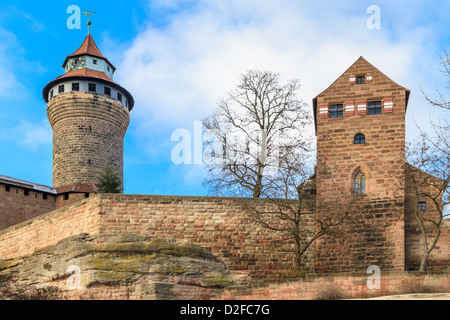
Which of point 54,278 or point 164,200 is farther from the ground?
point 164,200

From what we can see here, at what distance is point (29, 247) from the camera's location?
32.0 m

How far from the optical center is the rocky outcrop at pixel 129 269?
26172mm

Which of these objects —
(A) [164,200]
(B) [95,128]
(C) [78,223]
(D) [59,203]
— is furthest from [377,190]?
(B) [95,128]

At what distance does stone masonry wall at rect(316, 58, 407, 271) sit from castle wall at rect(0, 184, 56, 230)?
64.5 ft

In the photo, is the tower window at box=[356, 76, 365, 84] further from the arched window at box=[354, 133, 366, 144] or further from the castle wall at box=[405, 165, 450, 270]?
the castle wall at box=[405, 165, 450, 270]

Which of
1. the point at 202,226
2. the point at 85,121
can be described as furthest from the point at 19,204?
the point at 202,226

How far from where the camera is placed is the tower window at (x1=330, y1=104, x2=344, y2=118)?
1168 inches

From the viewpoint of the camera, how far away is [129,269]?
26.6 metres

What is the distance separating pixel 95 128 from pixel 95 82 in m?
3.61

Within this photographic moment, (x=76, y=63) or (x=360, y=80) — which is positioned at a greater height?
(x=76, y=63)

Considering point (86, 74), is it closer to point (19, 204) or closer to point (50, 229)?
point (19, 204)

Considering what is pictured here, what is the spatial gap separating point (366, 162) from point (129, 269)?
381 inches
